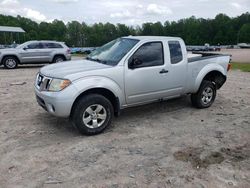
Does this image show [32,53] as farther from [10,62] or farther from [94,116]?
[94,116]

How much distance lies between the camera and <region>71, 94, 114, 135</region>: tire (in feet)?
16.5

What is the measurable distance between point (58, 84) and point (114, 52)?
4.89 ft

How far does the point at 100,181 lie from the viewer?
12.1ft

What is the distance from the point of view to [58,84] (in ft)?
16.4

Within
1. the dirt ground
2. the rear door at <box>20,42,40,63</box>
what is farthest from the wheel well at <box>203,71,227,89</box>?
the rear door at <box>20,42,40,63</box>

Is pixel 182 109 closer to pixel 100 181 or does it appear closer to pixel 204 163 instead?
pixel 204 163

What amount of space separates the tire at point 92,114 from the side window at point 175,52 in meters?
1.87

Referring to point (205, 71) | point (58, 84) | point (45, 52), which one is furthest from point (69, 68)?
point (45, 52)

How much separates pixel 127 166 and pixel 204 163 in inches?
43.9

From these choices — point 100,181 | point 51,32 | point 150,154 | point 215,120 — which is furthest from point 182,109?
point 51,32

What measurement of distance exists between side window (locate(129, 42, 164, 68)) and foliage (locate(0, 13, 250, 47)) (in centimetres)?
8222

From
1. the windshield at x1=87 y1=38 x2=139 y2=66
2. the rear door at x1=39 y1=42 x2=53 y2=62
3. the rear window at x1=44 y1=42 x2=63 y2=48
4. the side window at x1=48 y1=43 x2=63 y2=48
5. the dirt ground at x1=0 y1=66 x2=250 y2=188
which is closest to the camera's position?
the dirt ground at x1=0 y1=66 x2=250 y2=188

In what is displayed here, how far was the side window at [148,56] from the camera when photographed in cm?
564

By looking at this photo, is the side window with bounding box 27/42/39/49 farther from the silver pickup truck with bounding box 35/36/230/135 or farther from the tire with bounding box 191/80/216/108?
the tire with bounding box 191/80/216/108
